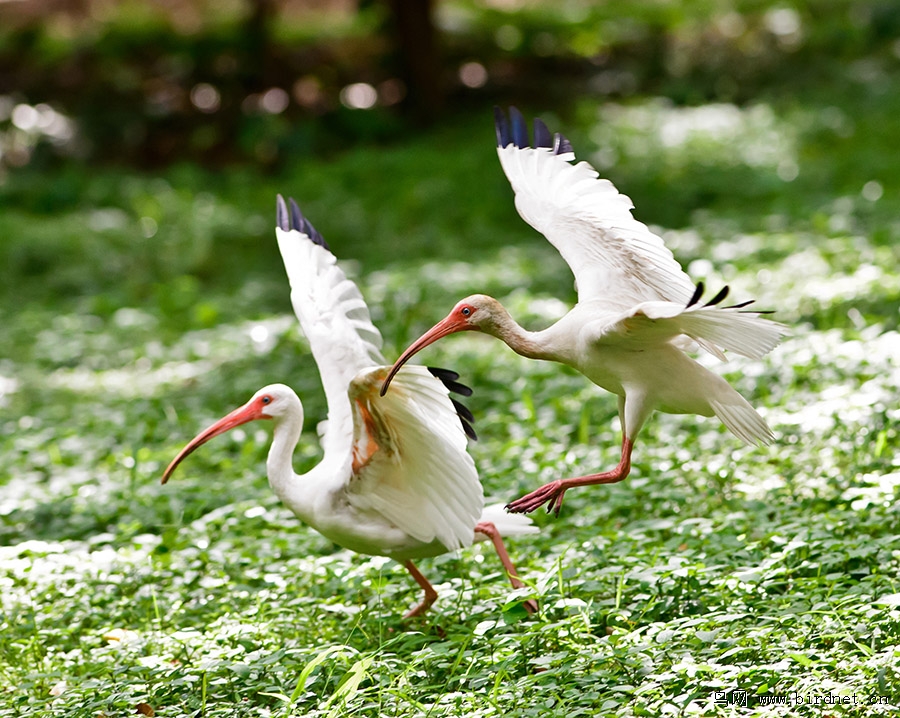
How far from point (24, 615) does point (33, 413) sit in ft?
11.4

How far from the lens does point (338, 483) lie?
4.56 metres

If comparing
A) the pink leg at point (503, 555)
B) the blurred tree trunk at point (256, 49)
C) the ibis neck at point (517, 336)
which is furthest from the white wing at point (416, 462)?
the blurred tree trunk at point (256, 49)

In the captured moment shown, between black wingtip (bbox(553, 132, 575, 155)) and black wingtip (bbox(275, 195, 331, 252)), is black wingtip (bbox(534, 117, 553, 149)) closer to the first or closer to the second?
black wingtip (bbox(553, 132, 575, 155))

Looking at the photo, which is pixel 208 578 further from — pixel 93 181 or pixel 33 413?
pixel 93 181

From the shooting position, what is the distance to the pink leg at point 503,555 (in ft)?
14.8

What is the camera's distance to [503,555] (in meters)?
4.70

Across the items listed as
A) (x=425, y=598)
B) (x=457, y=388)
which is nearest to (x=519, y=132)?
(x=457, y=388)

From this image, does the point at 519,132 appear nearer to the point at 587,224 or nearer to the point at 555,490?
the point at 587,224

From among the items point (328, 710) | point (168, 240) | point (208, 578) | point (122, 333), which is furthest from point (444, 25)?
point (328, 710)

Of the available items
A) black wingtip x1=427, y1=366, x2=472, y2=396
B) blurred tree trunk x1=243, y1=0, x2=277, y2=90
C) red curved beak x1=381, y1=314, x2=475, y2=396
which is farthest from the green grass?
blurred tree trunk x1=243, y1=0, x2=277, y2=90

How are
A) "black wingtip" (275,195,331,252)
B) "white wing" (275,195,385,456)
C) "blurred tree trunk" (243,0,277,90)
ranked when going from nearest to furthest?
1. "white wing" (275,195,385,456)
2. "black wingtip" (275,195,331,252)
3. "blurred tree trunk" (243,0,277,90)

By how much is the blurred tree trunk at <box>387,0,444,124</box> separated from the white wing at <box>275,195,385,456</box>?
437 inches

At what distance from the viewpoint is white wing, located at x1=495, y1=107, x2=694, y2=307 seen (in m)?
4.65

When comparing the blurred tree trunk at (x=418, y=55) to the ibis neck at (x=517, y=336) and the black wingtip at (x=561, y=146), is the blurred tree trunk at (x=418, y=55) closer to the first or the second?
the black wingtip at (x=561, y=146)
